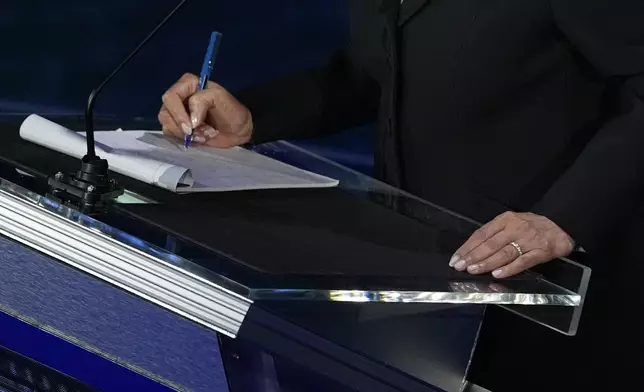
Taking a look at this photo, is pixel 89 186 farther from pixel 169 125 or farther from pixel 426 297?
pixel 169 125

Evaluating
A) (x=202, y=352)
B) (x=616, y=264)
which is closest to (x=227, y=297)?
(x=202, y=352)

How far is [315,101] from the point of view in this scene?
1.63m

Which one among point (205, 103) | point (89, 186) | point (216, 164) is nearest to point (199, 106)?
point (205, 103)

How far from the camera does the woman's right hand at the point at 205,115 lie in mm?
1379

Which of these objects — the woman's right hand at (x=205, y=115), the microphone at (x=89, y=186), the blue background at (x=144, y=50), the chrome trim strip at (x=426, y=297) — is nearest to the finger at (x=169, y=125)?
the woman's right hand at (x=205, y=115)

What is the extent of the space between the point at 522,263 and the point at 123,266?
0.44 meters

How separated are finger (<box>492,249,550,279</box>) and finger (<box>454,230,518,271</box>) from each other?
0.08 ft

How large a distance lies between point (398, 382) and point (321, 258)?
17 centimetres

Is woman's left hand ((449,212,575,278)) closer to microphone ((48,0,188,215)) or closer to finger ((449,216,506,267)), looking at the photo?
finger ((449,216,506,267))

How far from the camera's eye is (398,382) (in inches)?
32.0

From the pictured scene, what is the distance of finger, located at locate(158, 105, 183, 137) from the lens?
54.9 inches

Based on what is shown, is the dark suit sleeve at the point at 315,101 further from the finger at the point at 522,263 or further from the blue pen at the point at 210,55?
the finger at the point at 522,263

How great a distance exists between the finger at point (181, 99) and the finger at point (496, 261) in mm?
527

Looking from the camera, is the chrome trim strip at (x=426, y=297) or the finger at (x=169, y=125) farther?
the finger at (x=169, y=125)
